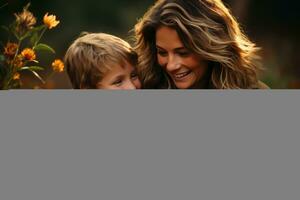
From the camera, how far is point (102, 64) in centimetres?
292

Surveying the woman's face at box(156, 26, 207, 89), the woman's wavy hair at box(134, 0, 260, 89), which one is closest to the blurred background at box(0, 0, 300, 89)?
the woman's wavy hair at box(134, 0, 260, 89)

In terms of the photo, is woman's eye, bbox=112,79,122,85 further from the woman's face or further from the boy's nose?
the woman's face

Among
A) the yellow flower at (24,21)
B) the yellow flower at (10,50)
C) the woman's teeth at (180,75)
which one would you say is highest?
the yellow flower at (24,21)

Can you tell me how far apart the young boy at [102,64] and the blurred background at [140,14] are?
3.03 meters

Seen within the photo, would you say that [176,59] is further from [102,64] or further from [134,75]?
[102,64]

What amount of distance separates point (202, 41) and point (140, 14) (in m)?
3.09

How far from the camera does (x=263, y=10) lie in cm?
634

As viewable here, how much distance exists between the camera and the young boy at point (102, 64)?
2.93 metres

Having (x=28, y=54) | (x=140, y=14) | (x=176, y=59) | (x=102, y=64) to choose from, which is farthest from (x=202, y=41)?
(x=140, y=14)

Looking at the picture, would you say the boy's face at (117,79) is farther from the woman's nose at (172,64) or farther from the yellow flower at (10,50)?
the yellow flower at (10,50)

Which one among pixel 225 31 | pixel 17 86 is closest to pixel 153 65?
pixel 225 31

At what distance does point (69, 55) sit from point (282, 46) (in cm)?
369

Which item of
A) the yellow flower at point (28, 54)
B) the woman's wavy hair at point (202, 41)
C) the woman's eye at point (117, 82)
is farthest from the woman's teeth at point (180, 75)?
the yellow flower at point (28, 54)

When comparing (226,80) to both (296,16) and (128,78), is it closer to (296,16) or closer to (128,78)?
(128,78)
